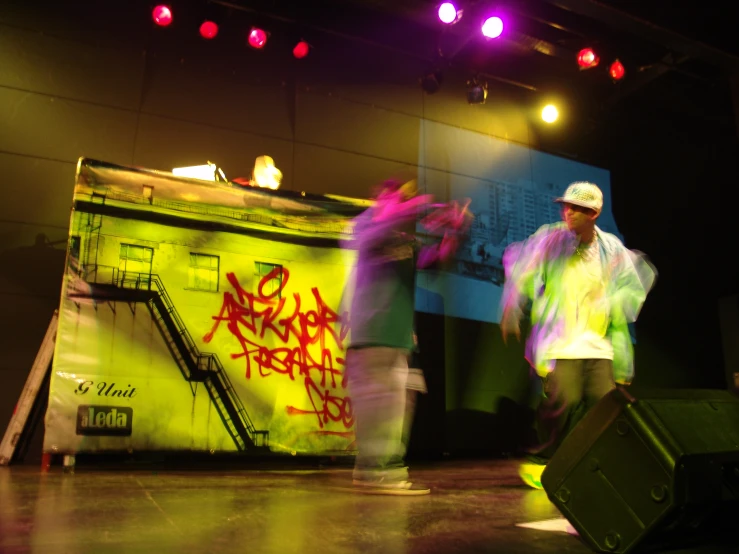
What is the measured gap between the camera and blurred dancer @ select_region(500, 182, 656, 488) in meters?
2.73

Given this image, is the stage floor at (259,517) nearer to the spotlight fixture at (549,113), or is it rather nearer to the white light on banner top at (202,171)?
the white light on banner top at (202,171)

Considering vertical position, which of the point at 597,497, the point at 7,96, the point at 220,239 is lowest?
the point at 597,497

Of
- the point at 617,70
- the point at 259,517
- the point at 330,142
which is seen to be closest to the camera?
the point at 259,517

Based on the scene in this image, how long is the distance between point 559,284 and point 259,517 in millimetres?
1844

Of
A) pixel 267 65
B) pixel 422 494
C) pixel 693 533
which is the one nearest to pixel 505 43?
pixel 267 65

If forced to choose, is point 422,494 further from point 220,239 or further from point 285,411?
point 220,239

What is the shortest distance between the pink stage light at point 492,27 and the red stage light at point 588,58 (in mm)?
964

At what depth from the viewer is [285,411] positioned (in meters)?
3.72

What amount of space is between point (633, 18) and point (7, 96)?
5.12 meters

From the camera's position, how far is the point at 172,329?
3498mm

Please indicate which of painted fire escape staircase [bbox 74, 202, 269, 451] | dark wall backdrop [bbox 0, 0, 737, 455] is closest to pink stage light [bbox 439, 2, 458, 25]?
dark wall backdrop [bbox 0, 0, 737, 455]

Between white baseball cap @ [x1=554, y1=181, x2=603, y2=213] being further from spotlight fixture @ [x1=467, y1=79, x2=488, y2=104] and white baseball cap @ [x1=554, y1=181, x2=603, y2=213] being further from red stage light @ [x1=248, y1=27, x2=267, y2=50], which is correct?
red stage light @ [x1=248, y1=27, x2=267, y2=50]

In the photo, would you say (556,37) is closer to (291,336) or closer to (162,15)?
(162,15)

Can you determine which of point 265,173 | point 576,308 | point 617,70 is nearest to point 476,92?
point 617,70
